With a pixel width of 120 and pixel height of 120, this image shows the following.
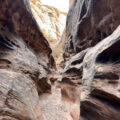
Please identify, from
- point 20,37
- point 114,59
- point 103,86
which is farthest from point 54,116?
point 20,37

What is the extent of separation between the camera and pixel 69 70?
18.9ft

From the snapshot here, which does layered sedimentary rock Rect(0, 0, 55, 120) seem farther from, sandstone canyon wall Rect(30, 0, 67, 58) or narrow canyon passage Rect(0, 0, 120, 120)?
sandstone canyon wall Rect(30, 0, 67, 58)

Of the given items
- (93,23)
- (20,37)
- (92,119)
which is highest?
(93,23)

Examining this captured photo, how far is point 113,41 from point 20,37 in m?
5.22

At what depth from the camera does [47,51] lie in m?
9.56

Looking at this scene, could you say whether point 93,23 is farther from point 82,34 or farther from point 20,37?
point 20,37

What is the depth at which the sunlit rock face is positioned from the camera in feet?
98.7

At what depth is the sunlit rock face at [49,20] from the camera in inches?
1184

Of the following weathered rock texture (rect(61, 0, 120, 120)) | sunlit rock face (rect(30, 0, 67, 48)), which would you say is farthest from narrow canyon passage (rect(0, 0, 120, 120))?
sunlit rock face (rect(30, 0, 67, 48))

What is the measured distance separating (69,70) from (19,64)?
2.80 metres

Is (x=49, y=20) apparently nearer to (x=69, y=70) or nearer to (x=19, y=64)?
(x=69, y=70)

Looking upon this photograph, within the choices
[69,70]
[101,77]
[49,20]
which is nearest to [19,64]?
[69,70]

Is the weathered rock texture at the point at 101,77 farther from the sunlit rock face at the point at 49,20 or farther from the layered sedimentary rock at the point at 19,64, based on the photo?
the sunlit rock face at the point at 49,20

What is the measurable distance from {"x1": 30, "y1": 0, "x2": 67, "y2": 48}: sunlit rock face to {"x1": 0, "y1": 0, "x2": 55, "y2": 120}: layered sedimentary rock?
21.4m
